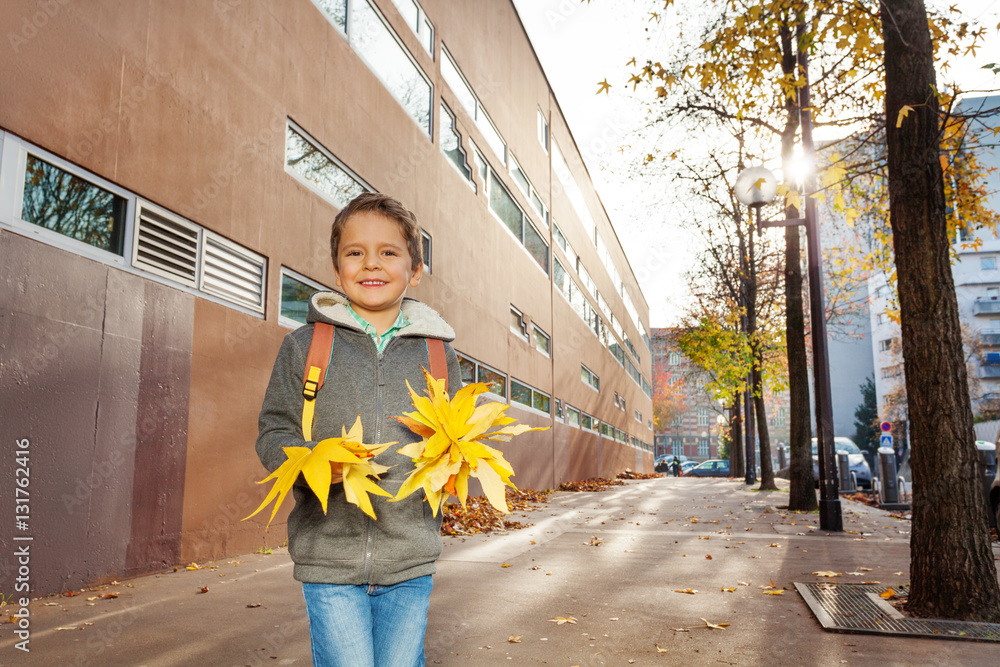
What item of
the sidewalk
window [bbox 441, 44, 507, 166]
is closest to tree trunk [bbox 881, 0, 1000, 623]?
the sidewalk

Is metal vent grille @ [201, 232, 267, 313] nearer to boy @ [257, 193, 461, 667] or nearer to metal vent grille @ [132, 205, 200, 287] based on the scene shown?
metal vent grille @ [132, 205, 200, 287]

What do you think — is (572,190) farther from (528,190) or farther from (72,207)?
(72,207)

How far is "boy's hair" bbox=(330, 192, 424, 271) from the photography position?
230 cm

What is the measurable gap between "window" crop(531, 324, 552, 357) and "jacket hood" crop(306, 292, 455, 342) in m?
17.8

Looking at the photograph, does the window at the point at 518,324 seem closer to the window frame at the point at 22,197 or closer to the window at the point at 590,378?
the window at the point at 590,378

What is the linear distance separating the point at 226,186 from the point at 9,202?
2.39 m

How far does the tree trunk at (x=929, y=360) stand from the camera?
4.86 meters

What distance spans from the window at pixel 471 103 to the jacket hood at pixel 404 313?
40.6 feet

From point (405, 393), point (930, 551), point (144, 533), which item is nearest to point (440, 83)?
point (144, 533)

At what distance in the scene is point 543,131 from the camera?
23.2 m

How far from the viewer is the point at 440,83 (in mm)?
13578

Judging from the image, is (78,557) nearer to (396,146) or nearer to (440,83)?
(396,146)

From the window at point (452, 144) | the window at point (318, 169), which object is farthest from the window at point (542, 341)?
the window at point (318, 169)

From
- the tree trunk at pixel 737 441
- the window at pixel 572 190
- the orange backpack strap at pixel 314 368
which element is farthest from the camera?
the tree trunk at pixel 737 441
